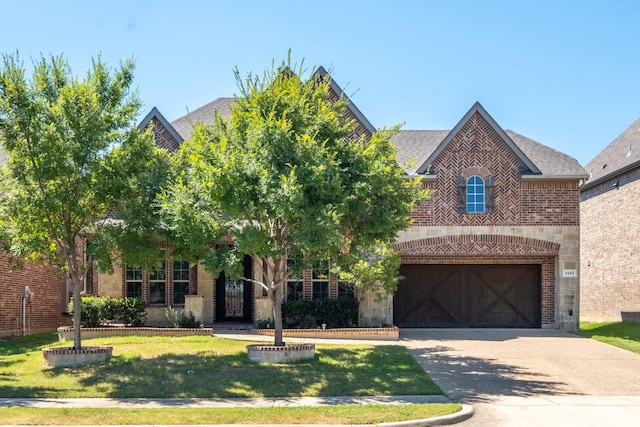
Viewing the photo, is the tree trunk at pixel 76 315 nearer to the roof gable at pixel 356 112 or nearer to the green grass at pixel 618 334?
the roof gable at pixel 356 112

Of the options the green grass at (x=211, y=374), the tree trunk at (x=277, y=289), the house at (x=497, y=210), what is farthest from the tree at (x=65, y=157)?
the house at (x=497, y=210)

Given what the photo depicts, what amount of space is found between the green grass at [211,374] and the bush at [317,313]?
359cm

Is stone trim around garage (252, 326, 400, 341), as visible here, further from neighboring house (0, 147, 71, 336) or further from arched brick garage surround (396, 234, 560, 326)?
neighboring house (0, 147, 71, 336)

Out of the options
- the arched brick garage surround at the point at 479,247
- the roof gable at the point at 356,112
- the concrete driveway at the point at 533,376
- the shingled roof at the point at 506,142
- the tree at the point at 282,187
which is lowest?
the concrete driveway at the point at 533,376

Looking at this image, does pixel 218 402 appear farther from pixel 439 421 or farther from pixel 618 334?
pixel 618 334

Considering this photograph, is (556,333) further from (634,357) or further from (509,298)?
(634,357)

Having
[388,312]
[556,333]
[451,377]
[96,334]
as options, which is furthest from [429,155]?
[96,334]

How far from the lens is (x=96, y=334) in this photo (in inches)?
762

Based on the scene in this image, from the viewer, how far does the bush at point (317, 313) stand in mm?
20984

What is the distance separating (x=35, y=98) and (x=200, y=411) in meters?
8.37

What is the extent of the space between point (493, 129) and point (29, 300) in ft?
54.6

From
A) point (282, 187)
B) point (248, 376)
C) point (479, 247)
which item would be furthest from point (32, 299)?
point (479, 247)

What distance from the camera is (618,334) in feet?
69.1

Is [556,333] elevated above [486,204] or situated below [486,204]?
below
